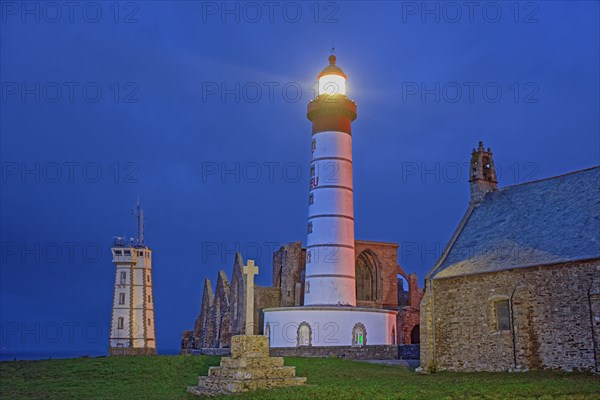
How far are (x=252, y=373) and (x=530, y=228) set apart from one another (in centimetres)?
1476

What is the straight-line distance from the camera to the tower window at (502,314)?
2503cm

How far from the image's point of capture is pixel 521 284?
24406 mm

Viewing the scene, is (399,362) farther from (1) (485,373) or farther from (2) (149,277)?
(2) (149,277)

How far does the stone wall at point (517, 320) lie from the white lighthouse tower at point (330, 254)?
9.11m

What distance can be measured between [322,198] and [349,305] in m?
6.92

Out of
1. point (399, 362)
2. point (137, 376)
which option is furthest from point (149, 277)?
point (137, 376)

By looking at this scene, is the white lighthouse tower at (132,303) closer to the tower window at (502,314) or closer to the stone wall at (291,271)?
the stone wall at (291,271)

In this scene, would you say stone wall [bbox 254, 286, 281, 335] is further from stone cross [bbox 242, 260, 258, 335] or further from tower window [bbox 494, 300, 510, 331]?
stone cross [bbox 242, 260, 258, 335]

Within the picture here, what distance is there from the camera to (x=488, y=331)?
25578 millimetres

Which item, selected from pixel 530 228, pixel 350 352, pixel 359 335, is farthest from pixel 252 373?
pixel 359 335

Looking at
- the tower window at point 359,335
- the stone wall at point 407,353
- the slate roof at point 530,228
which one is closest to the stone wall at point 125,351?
the tower window at point 359,335

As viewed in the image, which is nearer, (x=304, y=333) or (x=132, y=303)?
(x=304, y=333)

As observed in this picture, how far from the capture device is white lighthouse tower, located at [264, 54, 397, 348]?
36500 millimetres

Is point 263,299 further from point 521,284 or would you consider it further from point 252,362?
point 252,362
